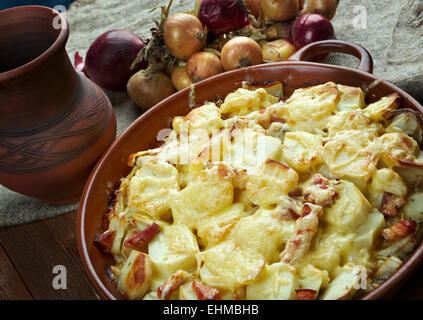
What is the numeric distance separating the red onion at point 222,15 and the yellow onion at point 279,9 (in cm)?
10

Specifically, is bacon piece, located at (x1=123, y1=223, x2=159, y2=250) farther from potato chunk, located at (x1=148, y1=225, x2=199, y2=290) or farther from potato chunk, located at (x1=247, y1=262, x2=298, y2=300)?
potato chunk, located at (x1=247, y1=262, x2=298, y2=300)

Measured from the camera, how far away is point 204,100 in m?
1.75

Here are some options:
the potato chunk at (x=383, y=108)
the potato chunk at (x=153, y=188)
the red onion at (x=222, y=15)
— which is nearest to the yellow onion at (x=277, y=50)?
the red onion at (x=222, y=15)

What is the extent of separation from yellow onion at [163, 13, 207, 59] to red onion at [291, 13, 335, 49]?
414mm

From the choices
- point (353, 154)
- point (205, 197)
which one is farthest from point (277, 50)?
point (205, 197)

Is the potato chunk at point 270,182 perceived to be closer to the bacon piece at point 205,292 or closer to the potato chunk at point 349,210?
the potato chunk at point 349,210

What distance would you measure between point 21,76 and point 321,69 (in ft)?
3.26

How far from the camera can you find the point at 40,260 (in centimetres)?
158

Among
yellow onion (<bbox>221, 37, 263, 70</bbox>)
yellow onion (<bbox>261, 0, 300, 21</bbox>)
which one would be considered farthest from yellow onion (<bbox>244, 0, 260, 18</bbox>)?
yellow onion (<bbox>221, 37, 263, 70</bbox>)

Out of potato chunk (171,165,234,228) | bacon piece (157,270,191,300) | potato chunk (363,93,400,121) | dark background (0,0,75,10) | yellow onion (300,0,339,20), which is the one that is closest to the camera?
bacon piece (157,270,191,300)

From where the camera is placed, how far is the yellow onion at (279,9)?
2072 millimetres

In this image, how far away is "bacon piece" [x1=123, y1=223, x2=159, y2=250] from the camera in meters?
1.29
